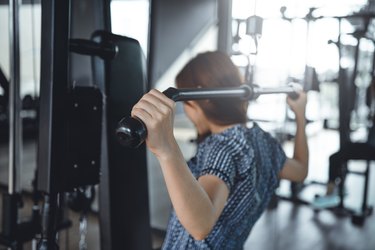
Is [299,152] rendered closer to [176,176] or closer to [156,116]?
[176,176]

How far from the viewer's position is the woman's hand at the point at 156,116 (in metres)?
0.67

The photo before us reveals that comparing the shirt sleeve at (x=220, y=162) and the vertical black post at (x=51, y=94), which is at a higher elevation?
the vertical black post at (x=51, y=94)

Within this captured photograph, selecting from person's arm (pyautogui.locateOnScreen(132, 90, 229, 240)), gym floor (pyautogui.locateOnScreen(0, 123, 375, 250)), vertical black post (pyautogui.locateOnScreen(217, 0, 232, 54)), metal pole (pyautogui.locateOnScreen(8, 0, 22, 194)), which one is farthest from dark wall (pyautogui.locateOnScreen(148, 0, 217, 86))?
person's arm (pyautogui.locateOnScreen(132, 90, 229, 240))

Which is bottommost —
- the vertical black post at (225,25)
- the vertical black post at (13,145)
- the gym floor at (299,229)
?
the gym floor at (299,229)

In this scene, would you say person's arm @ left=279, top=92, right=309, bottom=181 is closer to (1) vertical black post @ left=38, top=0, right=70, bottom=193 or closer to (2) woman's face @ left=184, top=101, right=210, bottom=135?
(2) woman's face @ left=184, top=101, right=210, bottom=135

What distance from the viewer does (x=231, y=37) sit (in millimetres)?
2736

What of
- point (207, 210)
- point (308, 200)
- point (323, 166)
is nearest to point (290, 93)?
point (207, 210)

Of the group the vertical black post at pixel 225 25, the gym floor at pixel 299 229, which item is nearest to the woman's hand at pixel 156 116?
the vertical black post at pixel 225 25

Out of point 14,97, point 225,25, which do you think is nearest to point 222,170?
point 14,97

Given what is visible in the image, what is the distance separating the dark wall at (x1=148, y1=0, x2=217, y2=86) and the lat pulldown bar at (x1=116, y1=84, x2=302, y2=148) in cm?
238

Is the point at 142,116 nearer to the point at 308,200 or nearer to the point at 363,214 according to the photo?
the point at 363,214

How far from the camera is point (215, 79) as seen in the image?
1.19 metres

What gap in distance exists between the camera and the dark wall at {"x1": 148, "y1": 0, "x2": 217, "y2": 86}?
367cm

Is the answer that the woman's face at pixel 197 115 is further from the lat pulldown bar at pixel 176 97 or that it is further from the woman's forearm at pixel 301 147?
the woman's forearm at pixel 301 147
